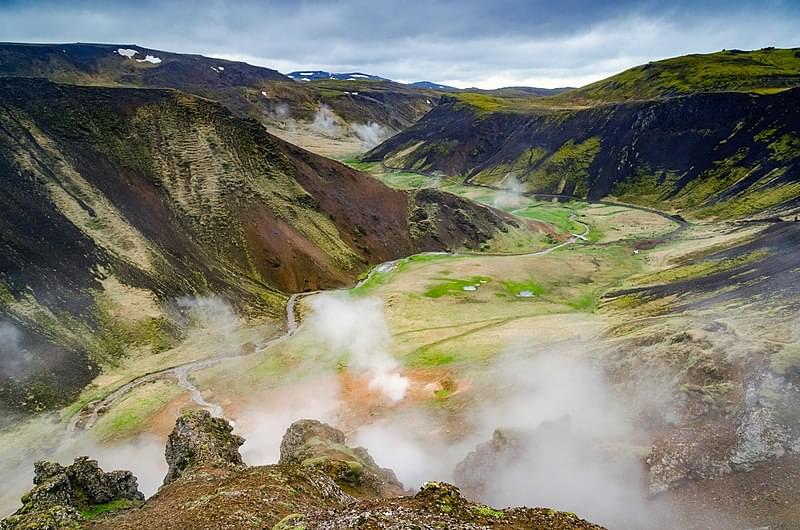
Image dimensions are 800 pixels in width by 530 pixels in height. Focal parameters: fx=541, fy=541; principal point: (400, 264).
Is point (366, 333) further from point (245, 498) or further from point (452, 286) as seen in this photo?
point (245, 498)

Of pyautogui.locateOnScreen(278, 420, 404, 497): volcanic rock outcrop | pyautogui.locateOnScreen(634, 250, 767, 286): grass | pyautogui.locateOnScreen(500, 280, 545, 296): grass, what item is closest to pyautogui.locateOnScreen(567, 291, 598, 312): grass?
pyautogui.locateOnScreen(500, 280, 545, 296): grass

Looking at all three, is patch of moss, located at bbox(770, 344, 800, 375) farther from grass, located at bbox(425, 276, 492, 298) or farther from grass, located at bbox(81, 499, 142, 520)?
grass, located at bbox(425, 276, 492, 298)

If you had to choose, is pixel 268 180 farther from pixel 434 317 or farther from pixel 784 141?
pixel 784 141

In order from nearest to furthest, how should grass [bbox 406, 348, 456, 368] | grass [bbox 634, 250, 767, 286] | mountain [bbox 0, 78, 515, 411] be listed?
grass [bbox 406, 348, 456, 368], mountain [bbox 0, 78, 515, 411], grass [bbox 634, 250, 767, 286]

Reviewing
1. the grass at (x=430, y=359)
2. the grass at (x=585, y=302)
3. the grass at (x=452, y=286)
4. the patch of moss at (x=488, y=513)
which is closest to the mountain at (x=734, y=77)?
the grass at (x=585, y=302)

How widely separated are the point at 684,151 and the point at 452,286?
106 m

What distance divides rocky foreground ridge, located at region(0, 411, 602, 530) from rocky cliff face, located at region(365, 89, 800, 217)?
11129 centimetres

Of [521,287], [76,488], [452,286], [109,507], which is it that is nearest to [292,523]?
[109,507]

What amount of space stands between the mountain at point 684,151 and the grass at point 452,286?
6390 centimetres

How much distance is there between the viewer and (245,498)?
20.4 m

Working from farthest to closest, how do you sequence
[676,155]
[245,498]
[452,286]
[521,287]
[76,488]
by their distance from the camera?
[676,155] → [521,287] → [452,286] → [76,488] → [245,498]

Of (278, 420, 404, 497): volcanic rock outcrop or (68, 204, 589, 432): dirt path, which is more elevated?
(68, 204, 589, 432): dirt path

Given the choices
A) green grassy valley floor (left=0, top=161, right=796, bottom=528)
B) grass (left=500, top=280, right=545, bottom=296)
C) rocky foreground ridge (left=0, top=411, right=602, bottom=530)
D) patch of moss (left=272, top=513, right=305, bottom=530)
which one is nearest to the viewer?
patch of moss (left=272, top=513, right=305, bottom=530)

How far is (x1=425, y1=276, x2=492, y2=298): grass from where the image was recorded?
8188cm
